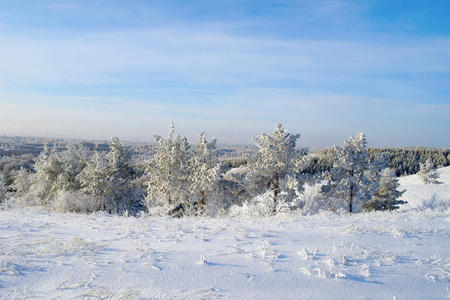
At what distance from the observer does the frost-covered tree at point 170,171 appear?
2355 cm

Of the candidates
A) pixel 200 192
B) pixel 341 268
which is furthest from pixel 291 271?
pixel 200 192

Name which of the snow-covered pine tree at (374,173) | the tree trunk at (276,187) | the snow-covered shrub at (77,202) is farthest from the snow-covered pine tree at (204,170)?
the snow-covered pine tree at (374,173)

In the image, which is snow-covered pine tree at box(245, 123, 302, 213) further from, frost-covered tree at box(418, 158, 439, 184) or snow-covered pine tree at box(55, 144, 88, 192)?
frost-covered tree at box(418, 158, 439, 184)

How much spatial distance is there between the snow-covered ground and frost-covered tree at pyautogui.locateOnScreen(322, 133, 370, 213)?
15024mm

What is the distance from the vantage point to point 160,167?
959 inches

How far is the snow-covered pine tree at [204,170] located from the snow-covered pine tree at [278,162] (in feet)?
8.26

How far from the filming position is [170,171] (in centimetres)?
2427

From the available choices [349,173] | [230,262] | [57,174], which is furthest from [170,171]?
[230,262]

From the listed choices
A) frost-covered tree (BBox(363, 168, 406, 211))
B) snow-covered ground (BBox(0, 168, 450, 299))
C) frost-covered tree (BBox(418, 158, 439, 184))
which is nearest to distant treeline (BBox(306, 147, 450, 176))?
frost-covered tree (BBox(418, 158, 439, 184))

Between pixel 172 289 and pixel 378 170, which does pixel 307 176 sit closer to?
pixel 378 170

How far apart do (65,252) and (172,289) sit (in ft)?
9.12

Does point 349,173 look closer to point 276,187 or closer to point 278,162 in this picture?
point 276,187

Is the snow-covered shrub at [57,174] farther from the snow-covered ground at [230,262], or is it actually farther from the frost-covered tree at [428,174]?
the frost-covered tree at [428,174]

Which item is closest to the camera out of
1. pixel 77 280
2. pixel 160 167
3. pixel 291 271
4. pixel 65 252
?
pixel 77 280
